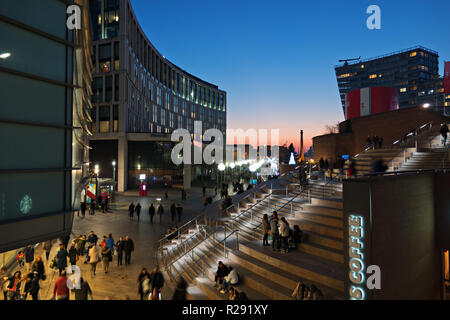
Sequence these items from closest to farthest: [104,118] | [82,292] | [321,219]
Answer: [82,292], [321,219], [104,118]

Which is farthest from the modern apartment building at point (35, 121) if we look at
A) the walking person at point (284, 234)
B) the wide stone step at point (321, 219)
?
the wide stone step at point (321, 219)

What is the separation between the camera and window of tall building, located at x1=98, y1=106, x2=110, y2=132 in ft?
137

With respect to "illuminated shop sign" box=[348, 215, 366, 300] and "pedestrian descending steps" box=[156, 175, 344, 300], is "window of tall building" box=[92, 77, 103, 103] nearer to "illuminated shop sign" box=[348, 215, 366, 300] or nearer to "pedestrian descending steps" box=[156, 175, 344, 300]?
"pedestrian descending steps" box=[156, 175, 344, 300]

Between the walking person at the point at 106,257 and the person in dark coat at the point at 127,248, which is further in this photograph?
the person in dark coat at the point at 127,248

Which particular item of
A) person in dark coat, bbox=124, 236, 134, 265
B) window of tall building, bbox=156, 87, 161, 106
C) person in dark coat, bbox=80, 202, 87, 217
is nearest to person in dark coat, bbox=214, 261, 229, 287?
person in dark coat, bbox=124, 236, 134, 265

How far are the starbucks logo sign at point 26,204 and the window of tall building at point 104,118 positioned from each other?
1502 inches

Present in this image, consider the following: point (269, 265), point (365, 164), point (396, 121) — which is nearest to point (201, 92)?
point (396, 121)

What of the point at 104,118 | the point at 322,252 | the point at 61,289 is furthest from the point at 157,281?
the point at 104,118

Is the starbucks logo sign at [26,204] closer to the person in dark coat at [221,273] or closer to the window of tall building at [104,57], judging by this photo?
the person in dark coat at [221,273]

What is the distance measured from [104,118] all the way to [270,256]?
4092 centimetres

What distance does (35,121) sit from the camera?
661cm

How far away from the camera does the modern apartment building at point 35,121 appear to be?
20.2 ft

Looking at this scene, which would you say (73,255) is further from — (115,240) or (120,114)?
(120,114)
